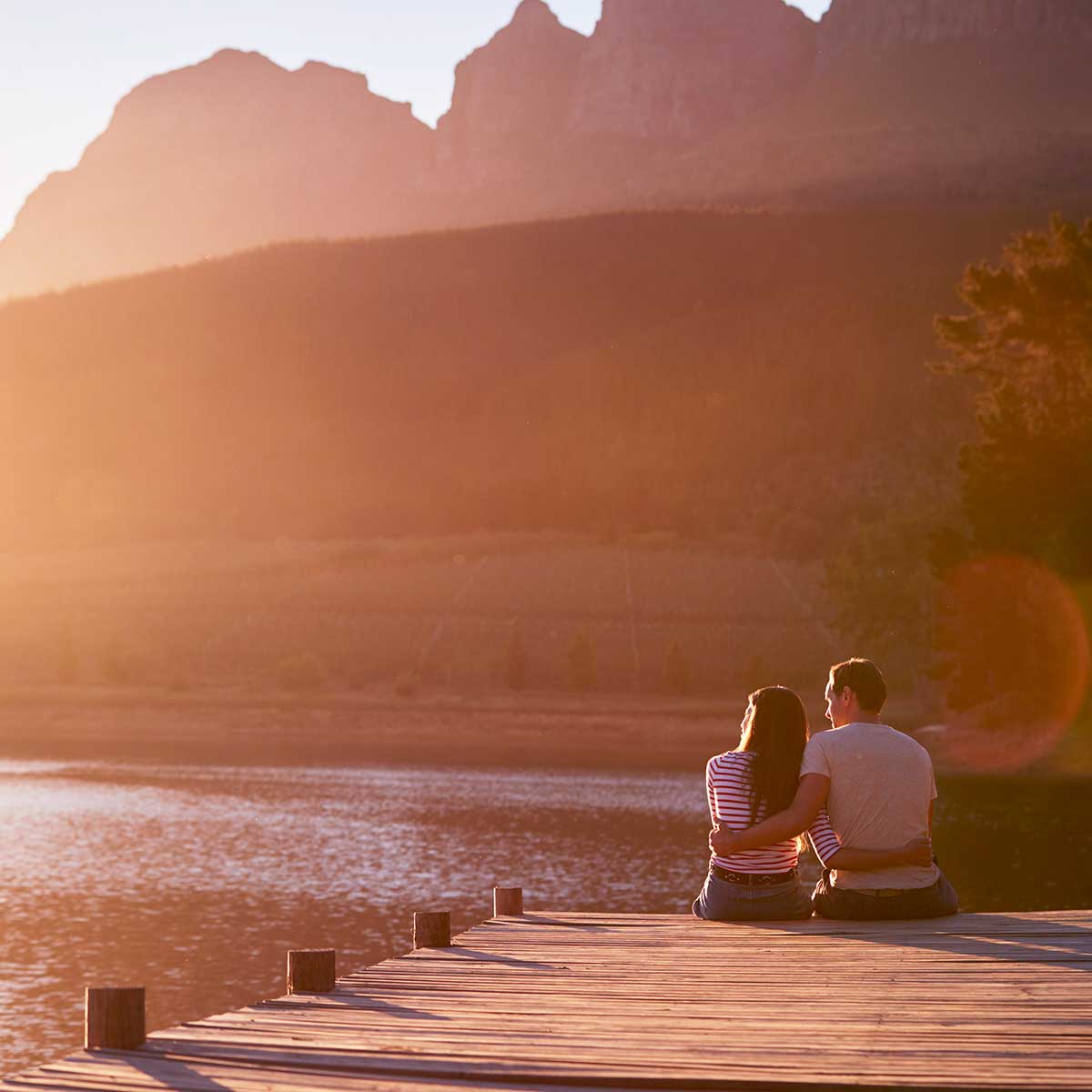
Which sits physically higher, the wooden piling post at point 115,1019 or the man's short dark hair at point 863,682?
the man's short dark hair at point 863,682

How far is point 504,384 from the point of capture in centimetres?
13612

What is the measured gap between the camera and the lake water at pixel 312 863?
1883 cm

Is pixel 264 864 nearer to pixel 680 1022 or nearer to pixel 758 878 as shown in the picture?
pixel 758 878

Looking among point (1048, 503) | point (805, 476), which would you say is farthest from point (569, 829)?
point (805, 476)

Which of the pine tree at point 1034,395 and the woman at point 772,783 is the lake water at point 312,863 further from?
the woman at point 772,783

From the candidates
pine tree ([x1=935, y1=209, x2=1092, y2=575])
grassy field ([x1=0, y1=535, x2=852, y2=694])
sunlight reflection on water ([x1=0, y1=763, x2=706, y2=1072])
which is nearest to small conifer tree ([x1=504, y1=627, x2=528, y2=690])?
grassy field ([x1=0, y1=535, x2=852, y2=694])

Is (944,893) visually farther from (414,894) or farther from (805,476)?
(805,476)

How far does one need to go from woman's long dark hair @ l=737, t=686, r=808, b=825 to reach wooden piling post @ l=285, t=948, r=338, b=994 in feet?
7.73

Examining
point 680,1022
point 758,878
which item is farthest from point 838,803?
point 680,1022

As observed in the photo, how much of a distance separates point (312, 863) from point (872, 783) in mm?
21032

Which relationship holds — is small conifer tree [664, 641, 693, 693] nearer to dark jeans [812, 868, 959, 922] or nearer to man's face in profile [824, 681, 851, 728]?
dark jeans [812, 868, 959, 922]

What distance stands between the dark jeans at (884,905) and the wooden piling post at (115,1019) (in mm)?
4061

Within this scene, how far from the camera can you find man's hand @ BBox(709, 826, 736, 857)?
8258 mm

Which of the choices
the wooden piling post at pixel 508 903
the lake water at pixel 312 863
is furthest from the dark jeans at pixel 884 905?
the lake water at pixel 312 863
